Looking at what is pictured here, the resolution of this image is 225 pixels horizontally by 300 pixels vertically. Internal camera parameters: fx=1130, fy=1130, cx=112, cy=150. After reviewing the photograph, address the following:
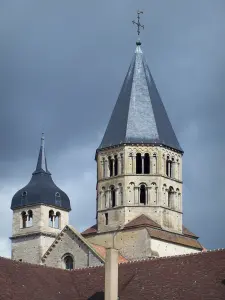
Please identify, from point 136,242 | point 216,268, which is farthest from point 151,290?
point 136,242

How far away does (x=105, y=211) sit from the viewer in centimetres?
7794

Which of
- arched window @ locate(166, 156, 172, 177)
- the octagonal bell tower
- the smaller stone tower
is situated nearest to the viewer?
the octagonal bell tower

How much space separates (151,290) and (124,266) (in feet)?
14.1

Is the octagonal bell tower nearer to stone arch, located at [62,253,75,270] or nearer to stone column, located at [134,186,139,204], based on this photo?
stone column, located at [134,186,139,204]

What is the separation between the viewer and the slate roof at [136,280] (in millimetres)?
58031

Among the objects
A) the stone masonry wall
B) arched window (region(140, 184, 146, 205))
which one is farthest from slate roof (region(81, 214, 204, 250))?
the stone masonry wall

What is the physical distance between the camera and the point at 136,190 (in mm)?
76875

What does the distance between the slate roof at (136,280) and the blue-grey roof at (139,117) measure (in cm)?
1589

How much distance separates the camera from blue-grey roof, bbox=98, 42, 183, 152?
78312mm

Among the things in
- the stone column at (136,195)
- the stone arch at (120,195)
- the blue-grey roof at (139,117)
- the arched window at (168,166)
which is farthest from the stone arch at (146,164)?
the stone arch at (120,195)

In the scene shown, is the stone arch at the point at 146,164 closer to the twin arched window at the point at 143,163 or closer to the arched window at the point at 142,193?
the twin arched window at the point at 143,163

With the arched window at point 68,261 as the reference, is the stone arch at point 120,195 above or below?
above

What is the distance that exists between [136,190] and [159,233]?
3.53m

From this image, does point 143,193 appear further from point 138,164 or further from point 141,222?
point 141,222
